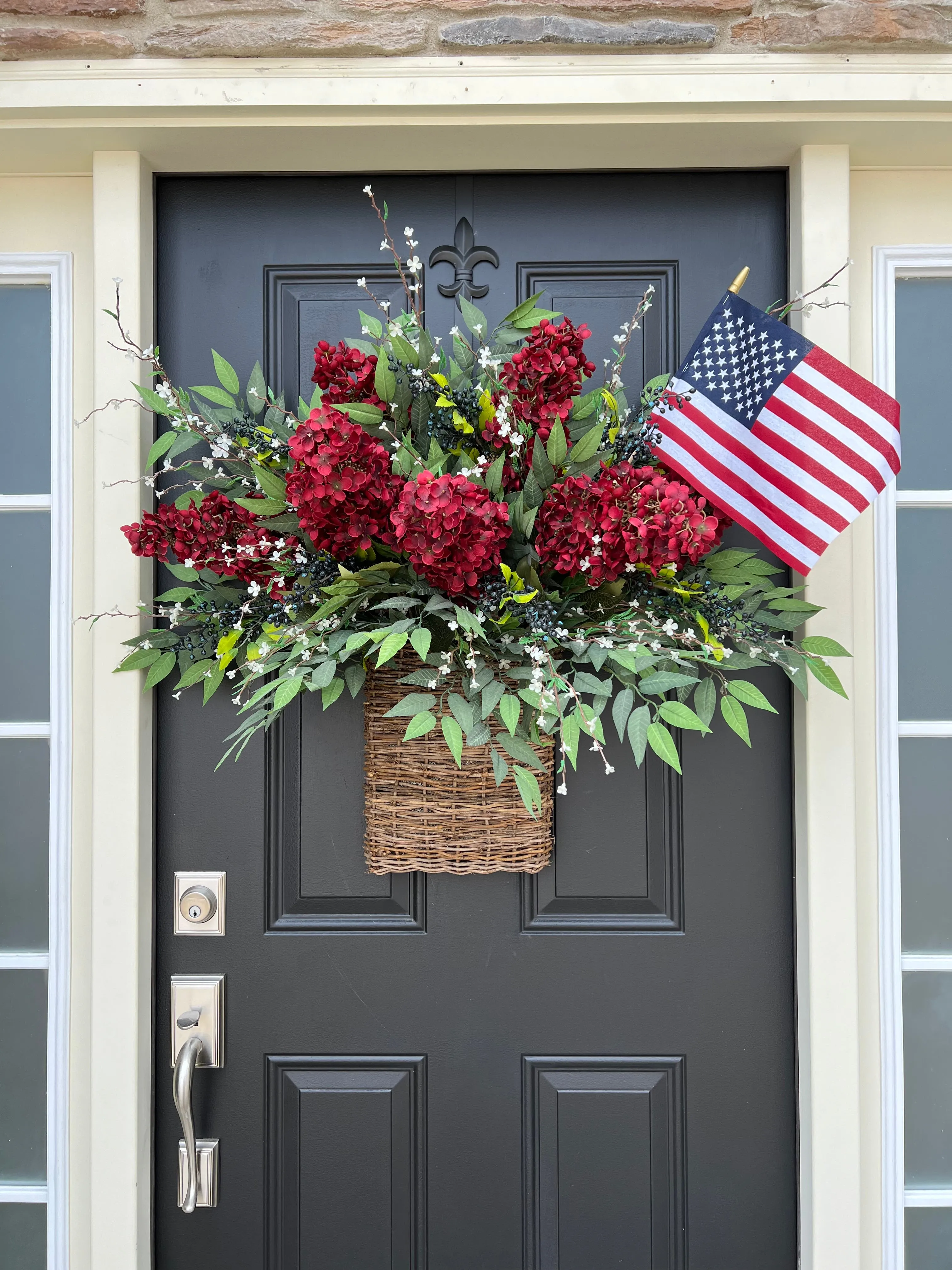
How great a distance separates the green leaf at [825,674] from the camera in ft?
3.76

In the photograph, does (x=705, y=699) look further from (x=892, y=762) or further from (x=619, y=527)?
(x=892, y=762)

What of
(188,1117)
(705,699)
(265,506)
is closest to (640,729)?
(705,699)

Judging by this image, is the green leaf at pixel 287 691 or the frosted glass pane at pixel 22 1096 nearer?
the green leaf at pixel 287 691

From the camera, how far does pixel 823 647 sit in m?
1.17

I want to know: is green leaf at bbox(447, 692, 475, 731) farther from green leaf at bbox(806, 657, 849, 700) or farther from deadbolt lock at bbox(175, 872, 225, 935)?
deadbolt lock at bbox(175, 872, 225, 935)

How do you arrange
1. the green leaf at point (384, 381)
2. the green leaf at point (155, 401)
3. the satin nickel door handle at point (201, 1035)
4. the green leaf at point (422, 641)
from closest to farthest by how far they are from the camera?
1. the green leaf at point (422, 641)
2. the green leaf at point (384, 381)
3. the green leaf at point (155, 401)
4. the satin nickel door handle at point (201, 1035)

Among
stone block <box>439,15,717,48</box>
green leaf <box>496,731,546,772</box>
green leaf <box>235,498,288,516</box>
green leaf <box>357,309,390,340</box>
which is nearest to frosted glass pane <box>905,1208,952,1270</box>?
green leaf <box>496,731,546,772</box>

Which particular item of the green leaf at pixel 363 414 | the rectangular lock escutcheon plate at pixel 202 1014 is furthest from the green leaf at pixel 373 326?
the rectangular lock escutcheon plate at pixel 202 1014

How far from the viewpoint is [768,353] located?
114 centimetres

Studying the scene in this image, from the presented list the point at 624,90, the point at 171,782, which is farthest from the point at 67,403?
the point at 624,90

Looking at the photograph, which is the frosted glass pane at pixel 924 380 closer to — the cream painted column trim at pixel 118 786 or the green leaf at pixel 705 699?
the green leaf at pixel 705 699

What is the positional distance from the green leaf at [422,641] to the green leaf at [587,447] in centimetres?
32

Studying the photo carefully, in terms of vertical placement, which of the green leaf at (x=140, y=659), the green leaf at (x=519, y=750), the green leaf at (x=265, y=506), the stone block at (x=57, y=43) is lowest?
the green leaf at (x=519, y=750)

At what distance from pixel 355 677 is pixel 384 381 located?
397 mm
